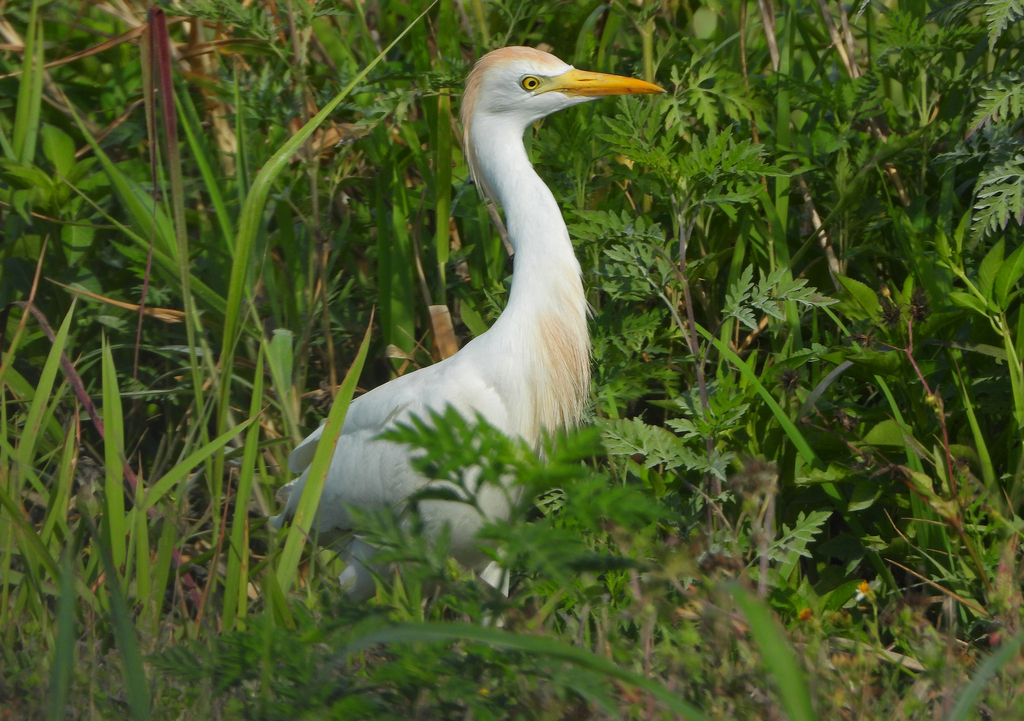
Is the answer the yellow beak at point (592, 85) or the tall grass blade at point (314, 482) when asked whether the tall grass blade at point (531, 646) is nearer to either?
the tall grass blade at point (314, 482)

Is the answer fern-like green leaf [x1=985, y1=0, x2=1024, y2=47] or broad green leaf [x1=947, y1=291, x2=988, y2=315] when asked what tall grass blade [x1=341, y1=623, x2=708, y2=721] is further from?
fern-like green leaf [x1=985, y1=0, x2=1024, y2=47]

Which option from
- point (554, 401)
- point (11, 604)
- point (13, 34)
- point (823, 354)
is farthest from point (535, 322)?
point (13, 34)

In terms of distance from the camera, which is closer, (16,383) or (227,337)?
(227,337)

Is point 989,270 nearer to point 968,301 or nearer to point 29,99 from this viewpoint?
point 968,301

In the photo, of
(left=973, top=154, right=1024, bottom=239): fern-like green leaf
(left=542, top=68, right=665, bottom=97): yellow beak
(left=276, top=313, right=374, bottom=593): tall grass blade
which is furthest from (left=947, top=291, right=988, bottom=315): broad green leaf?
(left=276, top=313, right=374, bottom=593): tall grass blade

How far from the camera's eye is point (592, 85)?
2.31 meters

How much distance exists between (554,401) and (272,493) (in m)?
0.98

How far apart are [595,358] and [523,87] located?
69 centimetres

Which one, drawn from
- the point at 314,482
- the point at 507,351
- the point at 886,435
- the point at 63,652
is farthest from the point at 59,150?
the point at 886,435

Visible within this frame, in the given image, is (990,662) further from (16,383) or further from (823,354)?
(16,383)

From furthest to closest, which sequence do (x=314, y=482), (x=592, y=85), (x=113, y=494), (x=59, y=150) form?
1. (x=59, y=150)
2. (x=592, y=85)
3. (x=113, y=494)
4. (x=314, y=482)

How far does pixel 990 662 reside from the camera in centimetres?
97

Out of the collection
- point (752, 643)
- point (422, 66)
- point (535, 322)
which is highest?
point (422, 66)

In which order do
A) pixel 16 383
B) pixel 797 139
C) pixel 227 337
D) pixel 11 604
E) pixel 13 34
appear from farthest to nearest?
1. pixel 13 34
2. pixel 16 383
3. pixel 797 139
4. pixel 11 604
5. pixel 227 337
